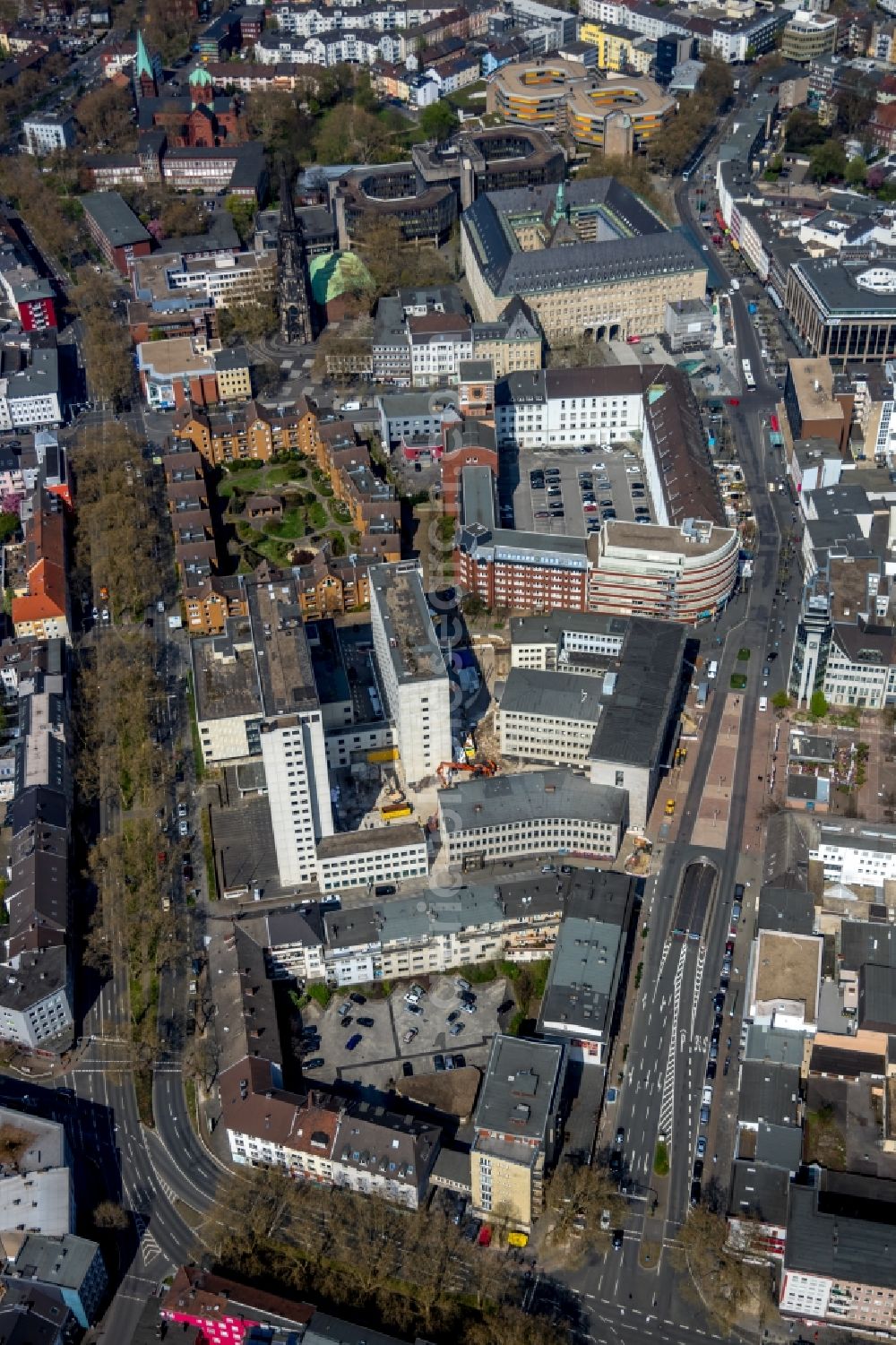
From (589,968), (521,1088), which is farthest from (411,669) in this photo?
(521,1088)

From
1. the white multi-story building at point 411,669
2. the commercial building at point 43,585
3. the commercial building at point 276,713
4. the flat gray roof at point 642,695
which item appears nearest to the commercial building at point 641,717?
the flat gray roof at point 642,695

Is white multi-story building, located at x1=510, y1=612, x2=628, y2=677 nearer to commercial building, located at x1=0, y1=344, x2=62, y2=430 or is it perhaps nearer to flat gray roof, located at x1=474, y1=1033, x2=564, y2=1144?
flat gray roof, located at x1=474, y1=1033, x2=564, y2=1144

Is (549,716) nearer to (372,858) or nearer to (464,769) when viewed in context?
(464,769)

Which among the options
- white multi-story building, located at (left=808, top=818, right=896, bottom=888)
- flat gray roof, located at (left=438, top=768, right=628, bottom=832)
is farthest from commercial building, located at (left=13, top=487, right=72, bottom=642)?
white multi-story building, located at (left=808, top=818, right=896, bottom=888)

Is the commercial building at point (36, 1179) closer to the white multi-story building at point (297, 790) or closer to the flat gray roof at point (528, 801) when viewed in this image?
the white multi-story building at point (297, 790)

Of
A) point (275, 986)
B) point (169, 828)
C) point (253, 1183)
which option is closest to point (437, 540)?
point (169, 828)
